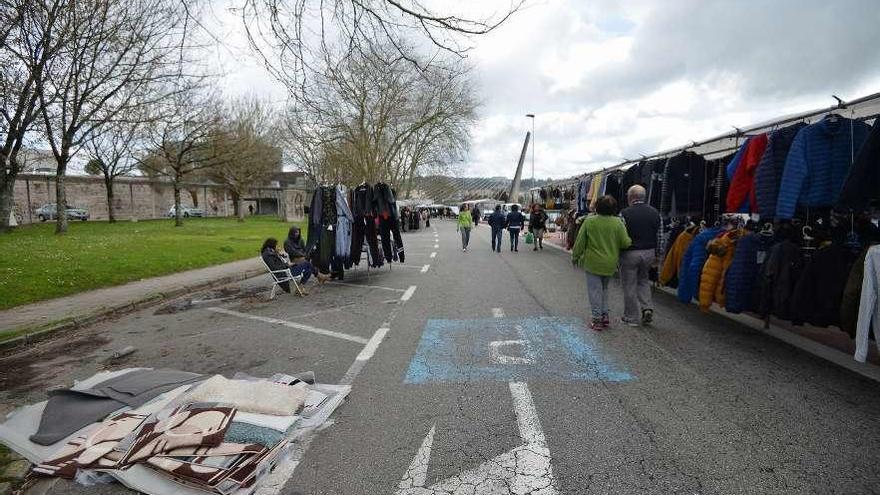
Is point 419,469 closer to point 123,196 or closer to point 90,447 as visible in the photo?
point 90,447

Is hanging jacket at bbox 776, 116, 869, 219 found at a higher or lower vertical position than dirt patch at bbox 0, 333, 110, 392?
higher

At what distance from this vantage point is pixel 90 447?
10.3ft

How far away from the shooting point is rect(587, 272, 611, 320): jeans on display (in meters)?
6.26

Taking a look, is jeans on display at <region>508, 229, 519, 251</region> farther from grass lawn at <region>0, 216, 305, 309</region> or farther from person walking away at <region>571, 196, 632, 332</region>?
person walking away at <region>571, 196, 632, 332</region>

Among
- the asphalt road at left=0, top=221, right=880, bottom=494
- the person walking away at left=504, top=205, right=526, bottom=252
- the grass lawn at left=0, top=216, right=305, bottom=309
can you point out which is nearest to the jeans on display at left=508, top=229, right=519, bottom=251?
the person walking away at left=504, top=205, right=526, bottom=252

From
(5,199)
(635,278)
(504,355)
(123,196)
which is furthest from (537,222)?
(123,196)

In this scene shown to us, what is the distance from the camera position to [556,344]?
5.52 m

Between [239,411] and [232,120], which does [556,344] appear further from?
[232,120]

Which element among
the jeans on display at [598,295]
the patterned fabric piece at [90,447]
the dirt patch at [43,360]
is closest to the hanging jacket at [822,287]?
the jeans on display at [598,295]

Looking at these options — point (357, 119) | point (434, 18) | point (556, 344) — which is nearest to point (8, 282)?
point (434, 18)

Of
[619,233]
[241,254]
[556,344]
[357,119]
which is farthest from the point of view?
[357,119]

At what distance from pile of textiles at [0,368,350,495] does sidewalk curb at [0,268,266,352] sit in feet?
10.0

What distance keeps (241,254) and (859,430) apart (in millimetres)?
A: 16638

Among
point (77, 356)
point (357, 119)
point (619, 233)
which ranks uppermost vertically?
point (357, 119)
